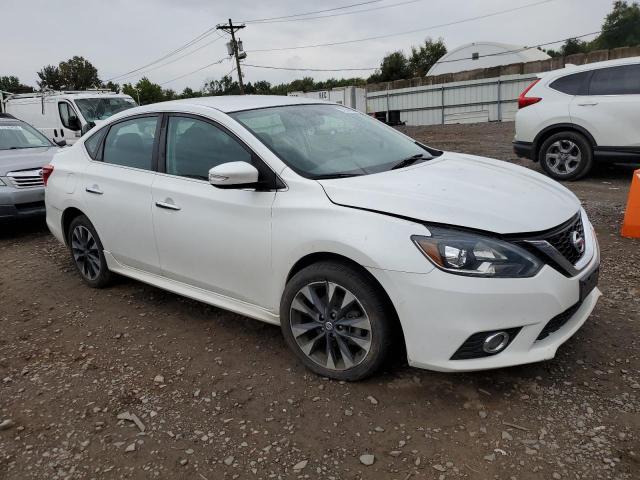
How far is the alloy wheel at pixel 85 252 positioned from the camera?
4.63 meters

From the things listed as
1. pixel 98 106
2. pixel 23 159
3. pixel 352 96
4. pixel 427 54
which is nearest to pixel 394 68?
pixel 427 54

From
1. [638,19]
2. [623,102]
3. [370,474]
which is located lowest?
[370,474]

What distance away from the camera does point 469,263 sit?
251 cm

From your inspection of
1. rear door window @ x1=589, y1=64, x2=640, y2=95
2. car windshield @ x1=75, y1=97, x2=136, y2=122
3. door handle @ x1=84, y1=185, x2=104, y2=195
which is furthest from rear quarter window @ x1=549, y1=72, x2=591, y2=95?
car windshield @ x1=75, y1=97, x2=136, y2=122

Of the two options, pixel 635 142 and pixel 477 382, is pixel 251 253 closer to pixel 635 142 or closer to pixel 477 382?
pixel 477 382

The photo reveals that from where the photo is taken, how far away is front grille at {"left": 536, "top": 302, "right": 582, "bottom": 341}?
262 cm

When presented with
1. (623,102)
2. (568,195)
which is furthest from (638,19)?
(568,195)

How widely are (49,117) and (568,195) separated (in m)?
13.5

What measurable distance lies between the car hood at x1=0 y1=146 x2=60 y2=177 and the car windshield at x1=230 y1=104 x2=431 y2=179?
5003 millimetres

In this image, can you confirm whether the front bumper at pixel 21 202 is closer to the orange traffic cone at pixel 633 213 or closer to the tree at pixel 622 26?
the orange traffic cone at pixel 633 213

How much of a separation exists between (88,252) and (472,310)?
11.8ft

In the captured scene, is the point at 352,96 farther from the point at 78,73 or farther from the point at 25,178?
the point at 78,73

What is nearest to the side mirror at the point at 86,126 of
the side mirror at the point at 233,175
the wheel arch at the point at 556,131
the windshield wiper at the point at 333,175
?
the wheel arch at the point at 556,131

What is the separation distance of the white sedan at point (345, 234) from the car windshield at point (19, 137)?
188 inches
